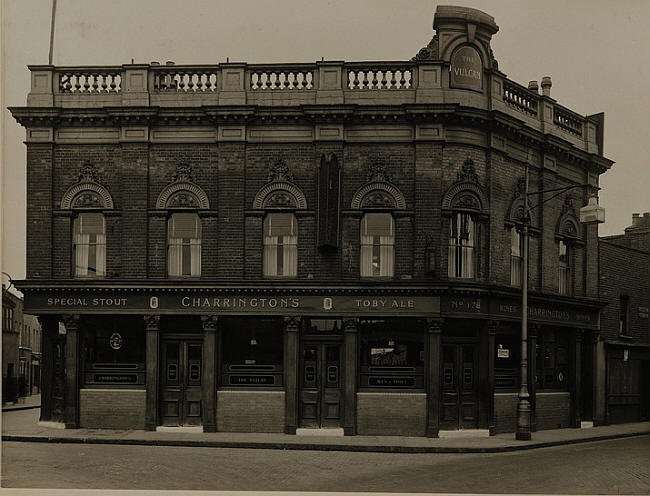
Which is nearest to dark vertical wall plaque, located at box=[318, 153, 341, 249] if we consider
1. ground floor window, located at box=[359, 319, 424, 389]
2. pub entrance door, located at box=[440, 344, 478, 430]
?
ground floor window, located at box=[359, 319, 424, 389]

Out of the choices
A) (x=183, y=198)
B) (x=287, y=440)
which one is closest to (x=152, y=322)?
(x=183, y=198)

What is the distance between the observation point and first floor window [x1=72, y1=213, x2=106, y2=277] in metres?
23.9

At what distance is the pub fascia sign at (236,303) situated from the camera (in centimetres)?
2283

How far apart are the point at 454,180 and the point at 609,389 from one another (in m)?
10.8

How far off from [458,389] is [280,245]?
6.25 m

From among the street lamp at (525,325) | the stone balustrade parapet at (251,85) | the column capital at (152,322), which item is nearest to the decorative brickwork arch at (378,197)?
the stone balustrade parapet at (251,85)

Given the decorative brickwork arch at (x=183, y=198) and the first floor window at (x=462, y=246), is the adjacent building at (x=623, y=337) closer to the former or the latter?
the first floor window at (x=462, y=246)

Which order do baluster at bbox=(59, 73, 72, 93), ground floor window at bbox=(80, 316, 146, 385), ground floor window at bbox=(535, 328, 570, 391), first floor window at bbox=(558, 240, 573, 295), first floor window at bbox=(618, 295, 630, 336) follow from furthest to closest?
1. first floor window at bbox=(618, 295, 630, 336)
2. first floor window at bbox=(558, 240, 573, 295)
3. ground floor window at bbox=(535, 328, 570, 391)
4. baluster at bbox=(59, 73, 72, 93)
5. ground floor window at bbox=(80, 316, 146, 385)

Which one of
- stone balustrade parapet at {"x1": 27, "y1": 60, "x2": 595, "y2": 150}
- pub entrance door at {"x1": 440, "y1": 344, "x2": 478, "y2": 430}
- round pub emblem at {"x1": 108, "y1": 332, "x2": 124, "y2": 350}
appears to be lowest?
pub entrance door at {"x1": 440, "y1": 344, "x2": 478, "y2": 430}

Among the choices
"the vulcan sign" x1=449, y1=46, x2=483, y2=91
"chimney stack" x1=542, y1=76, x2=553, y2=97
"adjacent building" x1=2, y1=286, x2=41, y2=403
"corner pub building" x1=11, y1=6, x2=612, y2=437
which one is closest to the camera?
"corner pub building" x1=11, y1=6, x2=612, y2=437

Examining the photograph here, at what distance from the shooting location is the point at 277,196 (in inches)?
928

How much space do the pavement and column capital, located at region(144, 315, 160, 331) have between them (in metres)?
2.77

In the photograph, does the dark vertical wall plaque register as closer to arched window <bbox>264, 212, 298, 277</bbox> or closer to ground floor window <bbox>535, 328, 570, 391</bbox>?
arched window <bbox>264, 212, 298, 277</bbox>

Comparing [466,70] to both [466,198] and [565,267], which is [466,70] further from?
[565,267]
